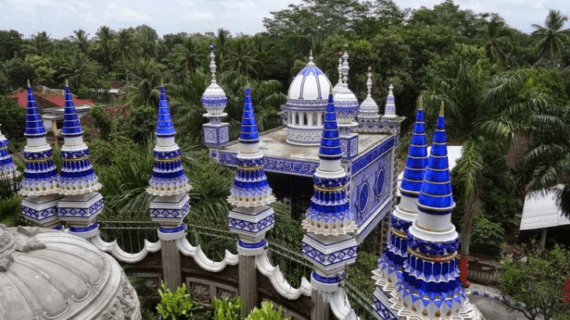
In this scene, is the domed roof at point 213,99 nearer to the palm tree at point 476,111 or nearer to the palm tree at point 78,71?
the palm tree at point 476,111

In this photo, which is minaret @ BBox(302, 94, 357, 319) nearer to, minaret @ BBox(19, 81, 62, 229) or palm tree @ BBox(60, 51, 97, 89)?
minaret @ BBox(19, 81, 62, 229)

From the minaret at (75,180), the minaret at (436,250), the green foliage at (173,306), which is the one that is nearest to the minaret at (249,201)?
the green foliage at (173,306)

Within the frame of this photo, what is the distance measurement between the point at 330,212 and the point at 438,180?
6.64ft

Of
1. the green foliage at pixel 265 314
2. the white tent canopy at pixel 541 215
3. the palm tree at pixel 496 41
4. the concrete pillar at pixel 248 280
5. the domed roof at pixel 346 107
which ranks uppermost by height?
the palm tree at pixel 496 41

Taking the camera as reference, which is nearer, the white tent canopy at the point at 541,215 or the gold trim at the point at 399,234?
the gold trim at the point at 399,234

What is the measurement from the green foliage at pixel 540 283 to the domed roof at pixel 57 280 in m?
10.3

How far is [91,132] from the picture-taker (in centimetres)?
2738

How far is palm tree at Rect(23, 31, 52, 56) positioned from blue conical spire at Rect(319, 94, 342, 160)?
48413 millimetres

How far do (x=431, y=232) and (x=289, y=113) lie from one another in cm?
1202

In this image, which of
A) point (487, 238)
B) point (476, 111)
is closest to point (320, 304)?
point (476, 111)

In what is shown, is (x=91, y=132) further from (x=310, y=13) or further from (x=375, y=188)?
(x=310, y=13)

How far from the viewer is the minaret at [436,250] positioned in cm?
383

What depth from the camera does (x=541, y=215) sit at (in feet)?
55.8

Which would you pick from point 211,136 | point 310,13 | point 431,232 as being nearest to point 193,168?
point 211,136
